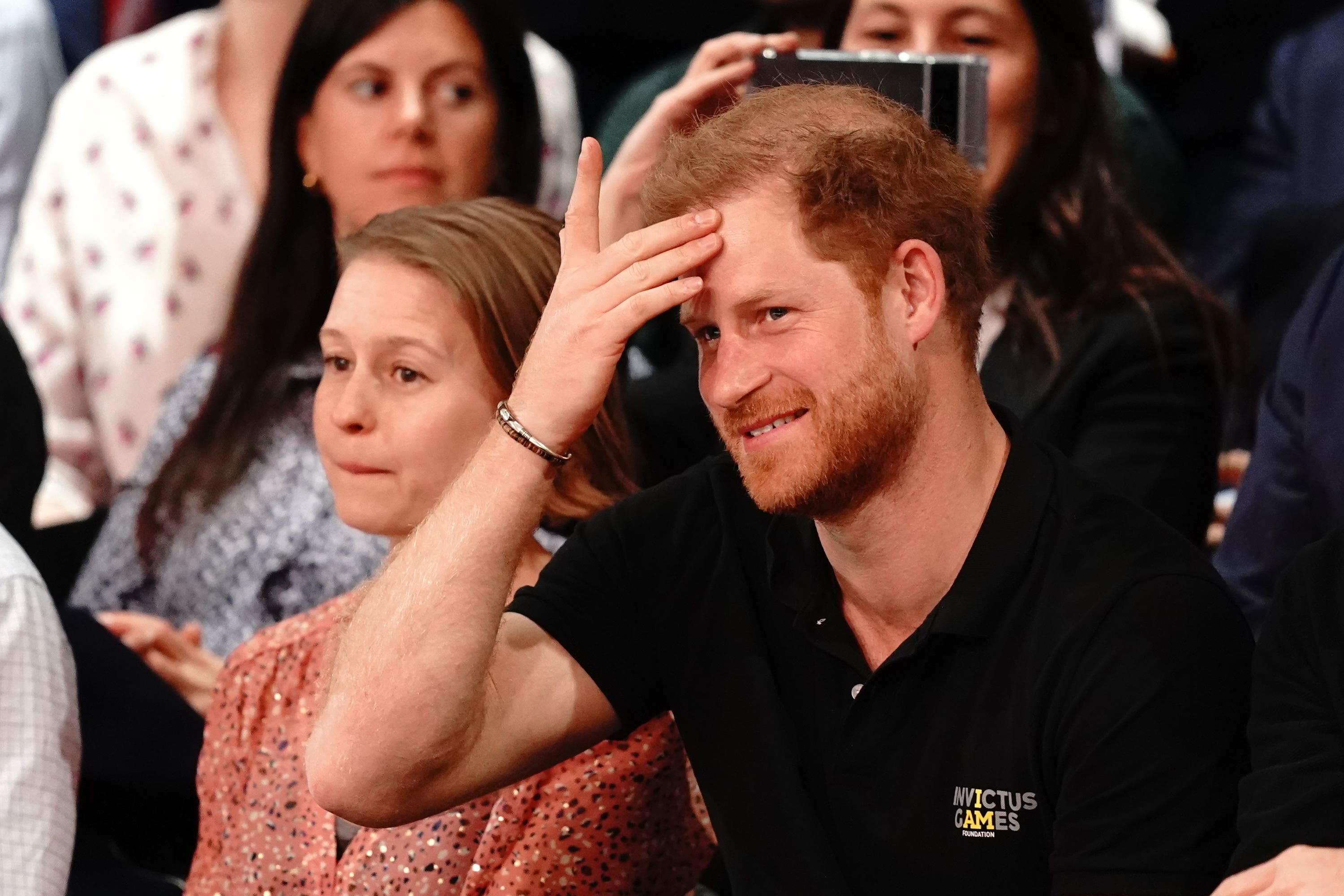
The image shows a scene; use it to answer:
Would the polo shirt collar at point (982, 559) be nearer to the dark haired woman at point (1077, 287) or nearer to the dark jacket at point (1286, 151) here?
the dark haired woman at point (1077, 287)

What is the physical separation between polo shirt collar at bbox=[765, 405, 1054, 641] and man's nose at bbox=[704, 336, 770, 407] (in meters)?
0.18

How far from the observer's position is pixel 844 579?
1.39 m

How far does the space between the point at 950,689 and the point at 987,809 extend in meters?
0.09

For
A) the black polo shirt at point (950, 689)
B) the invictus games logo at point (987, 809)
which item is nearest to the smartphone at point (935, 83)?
the black polo shirt at point (950, 689)

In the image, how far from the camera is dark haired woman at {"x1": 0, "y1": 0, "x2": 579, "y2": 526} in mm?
2801

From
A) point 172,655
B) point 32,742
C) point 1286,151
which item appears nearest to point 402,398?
point 32,742

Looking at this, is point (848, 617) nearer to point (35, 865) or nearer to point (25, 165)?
point (35, 865)

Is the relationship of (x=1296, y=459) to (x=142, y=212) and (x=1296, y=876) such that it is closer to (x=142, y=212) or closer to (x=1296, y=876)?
(x=1296, y=876)

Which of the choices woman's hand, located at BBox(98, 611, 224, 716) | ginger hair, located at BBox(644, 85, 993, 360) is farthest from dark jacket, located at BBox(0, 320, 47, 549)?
ginger hair, located at BBox(644, 85, 993, 360)

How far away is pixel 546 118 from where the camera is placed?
2.97 metres

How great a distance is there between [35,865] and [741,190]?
86cm

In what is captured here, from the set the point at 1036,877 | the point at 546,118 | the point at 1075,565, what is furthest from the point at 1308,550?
the point at 546,118

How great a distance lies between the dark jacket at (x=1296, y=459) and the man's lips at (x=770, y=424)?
0.63 m

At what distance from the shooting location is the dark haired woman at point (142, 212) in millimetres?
2801
